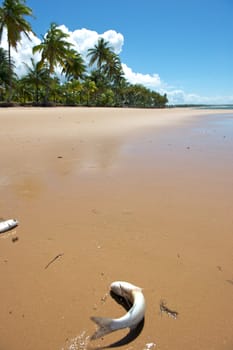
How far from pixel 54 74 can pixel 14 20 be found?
456 inches

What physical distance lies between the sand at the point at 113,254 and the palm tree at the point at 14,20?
2447 cm

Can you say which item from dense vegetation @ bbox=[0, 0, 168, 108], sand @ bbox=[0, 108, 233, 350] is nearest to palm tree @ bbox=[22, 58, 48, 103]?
dense vegetation @ bbox=[0, 0, 168, 108]

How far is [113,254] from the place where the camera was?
1.86 metres

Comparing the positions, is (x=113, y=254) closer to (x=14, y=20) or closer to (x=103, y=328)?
(x=103, y=328)

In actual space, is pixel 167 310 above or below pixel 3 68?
below

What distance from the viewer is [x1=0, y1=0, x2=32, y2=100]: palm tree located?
22.6m

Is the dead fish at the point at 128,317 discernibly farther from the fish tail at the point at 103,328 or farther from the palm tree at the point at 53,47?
the palm tree at the point at 53,47

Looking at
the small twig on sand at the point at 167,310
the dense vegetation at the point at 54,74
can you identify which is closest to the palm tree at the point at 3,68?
the dense vegetation at the point at 54,74

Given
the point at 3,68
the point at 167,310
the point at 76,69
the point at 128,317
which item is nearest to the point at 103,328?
the point at 128,317

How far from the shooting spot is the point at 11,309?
4.59 feet

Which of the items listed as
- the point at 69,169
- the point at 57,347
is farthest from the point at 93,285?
the point at 69,169

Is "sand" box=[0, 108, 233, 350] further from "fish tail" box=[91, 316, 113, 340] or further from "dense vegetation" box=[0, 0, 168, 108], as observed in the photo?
"dense vegetation" box=[0, 0, 168, 108]

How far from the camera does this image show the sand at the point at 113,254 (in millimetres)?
1289

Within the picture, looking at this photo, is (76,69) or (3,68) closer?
(3,68)
